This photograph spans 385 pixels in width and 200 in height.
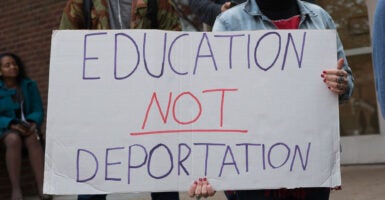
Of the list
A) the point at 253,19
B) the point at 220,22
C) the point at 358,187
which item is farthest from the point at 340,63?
the point at 358,187

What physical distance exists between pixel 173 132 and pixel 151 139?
10 cm

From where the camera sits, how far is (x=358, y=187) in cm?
529

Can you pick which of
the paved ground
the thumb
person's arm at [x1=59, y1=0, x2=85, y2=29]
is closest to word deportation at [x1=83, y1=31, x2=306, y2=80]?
the thumb

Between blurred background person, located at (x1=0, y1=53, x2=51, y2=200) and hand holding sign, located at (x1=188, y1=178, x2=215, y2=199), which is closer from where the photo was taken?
hand holding sign, located at (x1=188, y1=178, x2=215, y2=199)

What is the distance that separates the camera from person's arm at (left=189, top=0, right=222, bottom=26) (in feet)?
12.4

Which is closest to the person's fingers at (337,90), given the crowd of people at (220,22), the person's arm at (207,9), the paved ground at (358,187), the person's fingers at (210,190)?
the crowd of people at (220,22)

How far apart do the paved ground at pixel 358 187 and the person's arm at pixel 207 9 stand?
188cm

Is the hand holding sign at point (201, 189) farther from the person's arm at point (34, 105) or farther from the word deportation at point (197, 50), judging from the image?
the person's arm at point (34, 105)

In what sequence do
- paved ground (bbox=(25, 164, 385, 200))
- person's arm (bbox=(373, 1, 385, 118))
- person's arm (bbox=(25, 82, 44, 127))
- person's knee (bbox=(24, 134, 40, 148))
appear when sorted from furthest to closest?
person's arm (bbox=(25, 82, 44, 127)), person's knee (bbox=(24, 134, 40, 148)), paved ground (bbox=(25, 164, 385, 200)), person's arm (bbox=(373, 1, 385, 118))

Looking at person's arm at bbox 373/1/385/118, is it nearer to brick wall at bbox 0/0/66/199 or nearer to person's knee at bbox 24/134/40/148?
person's knee at bbox 24/134/40/148

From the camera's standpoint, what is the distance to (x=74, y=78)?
9.19 feet

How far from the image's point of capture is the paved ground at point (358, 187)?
16.3 feet

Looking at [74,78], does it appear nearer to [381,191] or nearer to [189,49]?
[189,49]

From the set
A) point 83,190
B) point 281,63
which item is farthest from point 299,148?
point 83,190
